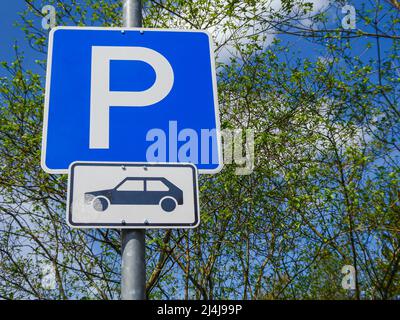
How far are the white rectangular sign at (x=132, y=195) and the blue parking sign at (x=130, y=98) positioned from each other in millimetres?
92

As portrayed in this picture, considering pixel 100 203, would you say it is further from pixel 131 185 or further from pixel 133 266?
pixel 133 266

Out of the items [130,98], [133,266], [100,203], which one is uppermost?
[130,98]

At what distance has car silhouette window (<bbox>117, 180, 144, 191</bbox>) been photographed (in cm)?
221

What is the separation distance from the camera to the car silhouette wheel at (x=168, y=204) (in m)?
2.21

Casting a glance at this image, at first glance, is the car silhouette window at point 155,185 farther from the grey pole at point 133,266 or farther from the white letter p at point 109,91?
the white letter p at point 109,91

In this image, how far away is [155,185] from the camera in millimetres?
2232

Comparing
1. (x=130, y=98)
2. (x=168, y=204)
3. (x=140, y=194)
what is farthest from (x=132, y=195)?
(x=130, y=98)

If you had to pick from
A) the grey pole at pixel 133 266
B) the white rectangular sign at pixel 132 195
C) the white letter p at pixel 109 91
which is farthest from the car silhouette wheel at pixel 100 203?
the white letter p at pixel 109 91

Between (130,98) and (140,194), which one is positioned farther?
(130,98)

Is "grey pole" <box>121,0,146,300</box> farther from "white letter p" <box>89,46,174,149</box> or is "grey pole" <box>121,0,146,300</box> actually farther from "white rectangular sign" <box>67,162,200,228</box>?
"white letter p" <box>89,46,174,149</box>

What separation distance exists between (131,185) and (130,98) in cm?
46

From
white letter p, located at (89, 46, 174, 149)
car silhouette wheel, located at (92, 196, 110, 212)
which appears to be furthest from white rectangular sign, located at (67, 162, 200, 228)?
white letter p, located at (89, 46, 174, 149)

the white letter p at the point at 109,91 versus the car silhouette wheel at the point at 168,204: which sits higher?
the white letter p at the point at 109,91

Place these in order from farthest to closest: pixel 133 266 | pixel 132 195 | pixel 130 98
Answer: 1. pixel 130 98
2. pixel 132 195
3. pixel 133 266
